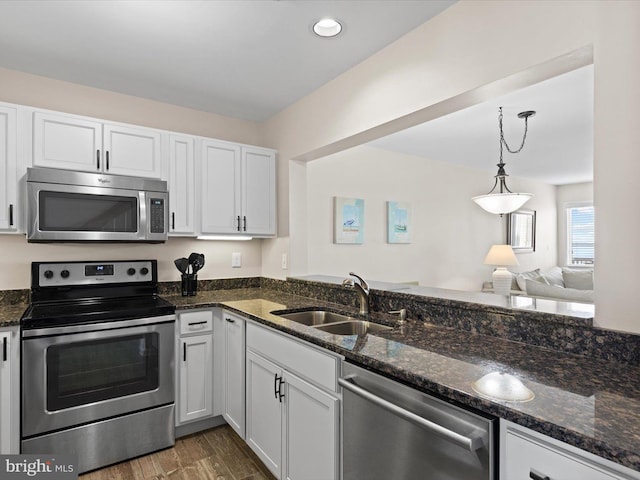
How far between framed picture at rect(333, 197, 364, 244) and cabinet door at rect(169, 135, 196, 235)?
1540mm

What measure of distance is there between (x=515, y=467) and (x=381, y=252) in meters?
3.45

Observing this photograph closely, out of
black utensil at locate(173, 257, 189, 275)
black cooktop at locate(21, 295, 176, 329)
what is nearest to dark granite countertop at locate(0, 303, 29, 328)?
black cooktop at locate(21, 295, 176, 329)

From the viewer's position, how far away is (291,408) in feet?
5.94

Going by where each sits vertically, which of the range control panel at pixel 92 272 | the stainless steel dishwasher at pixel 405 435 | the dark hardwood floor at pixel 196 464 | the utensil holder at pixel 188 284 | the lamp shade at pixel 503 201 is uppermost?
the lamp shade at pixel 503 201

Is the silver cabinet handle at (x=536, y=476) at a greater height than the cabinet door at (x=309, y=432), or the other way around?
the silver cabinet handle at (x=536, y=476)

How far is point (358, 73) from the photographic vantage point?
2340 millimetres

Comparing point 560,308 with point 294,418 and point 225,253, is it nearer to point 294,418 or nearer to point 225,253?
point 294,418

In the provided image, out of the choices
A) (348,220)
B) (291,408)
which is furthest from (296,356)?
(348,220)

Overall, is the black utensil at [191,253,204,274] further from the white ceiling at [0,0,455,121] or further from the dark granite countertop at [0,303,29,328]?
the white ceiling at [0,0,455,121]

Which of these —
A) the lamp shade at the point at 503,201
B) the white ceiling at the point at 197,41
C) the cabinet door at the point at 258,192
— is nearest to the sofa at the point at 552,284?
the lamp shade at the point at 503,201

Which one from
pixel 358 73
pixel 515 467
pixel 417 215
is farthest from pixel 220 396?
pixel 417 215

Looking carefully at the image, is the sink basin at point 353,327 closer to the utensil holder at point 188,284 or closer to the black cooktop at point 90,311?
the black cooktop at point 90,311

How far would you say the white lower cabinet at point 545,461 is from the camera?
79 cm

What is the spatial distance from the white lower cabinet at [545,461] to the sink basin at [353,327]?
1.01 meters
